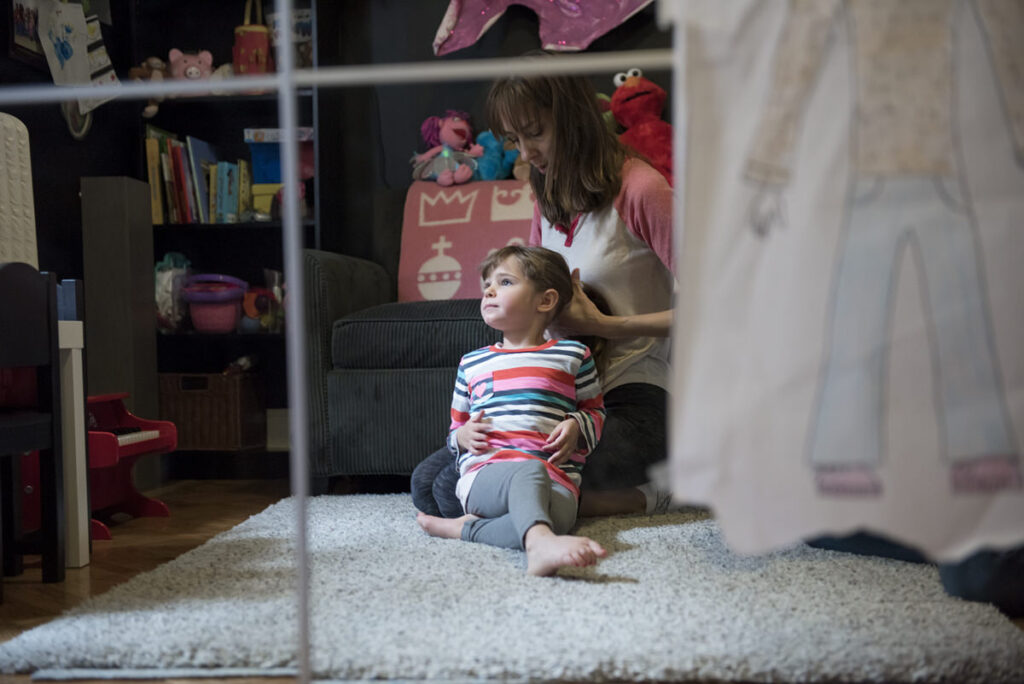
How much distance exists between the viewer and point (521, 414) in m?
1.47

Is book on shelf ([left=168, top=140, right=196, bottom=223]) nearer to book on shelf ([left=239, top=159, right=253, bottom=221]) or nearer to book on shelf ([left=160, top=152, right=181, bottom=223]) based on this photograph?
book on shelf ([left=160, top=152, right=181, bottom=223])

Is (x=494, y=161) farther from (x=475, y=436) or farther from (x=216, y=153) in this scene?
(x=475, y=436)

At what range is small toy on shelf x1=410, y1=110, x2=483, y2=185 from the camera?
2512 mm

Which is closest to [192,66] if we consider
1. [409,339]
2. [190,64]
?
[190,64]

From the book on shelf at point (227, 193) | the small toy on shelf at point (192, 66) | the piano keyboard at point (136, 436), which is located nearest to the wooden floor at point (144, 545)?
the piano keyboard at point (136, 436)

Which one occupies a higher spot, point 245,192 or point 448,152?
point 448,152

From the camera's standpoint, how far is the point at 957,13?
0.61m

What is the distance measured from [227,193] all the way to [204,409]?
2.04 ft

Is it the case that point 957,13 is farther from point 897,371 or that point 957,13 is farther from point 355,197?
point 355,197

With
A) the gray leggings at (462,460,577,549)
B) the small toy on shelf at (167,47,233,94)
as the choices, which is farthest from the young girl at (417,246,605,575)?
the small toy on shelf at (167,47,233,94)

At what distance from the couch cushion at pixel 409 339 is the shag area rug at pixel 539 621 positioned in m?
0.58

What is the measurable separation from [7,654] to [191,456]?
159 centimetres

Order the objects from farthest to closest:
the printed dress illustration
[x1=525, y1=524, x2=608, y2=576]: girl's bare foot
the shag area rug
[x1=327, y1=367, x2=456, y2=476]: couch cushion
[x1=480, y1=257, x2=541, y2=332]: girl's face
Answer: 1. [x1=327, y1=367, x2=456, y2=476]: couch cushion
2. [x1=480, y1=257, x2=541, y2=332]: girl's face
3. [x1=525, y1=524, x2=608, y2=576]: girl's bare foot
4. the shag area rug
5. the printed dress illustration

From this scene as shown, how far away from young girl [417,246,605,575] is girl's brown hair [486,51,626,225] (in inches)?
6.1
